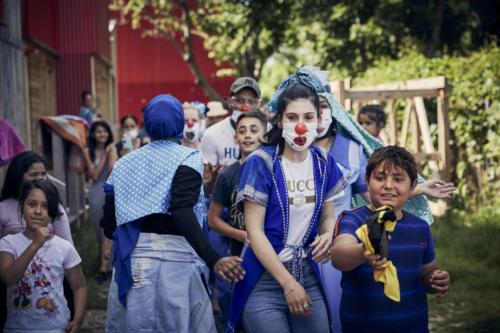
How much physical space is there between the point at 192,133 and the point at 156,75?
2321cm

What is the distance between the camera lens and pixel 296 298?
3727 millimetres

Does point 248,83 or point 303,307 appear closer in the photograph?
point 303,307

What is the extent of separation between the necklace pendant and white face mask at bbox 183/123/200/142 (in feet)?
11.7

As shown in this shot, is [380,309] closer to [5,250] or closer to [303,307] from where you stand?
[303,307]

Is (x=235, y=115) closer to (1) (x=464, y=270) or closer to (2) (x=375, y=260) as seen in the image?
(1) (x=464, y=270)

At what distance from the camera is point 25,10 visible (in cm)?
1330

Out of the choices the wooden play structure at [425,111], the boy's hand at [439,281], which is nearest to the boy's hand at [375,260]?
the boy's hand at [439,281]

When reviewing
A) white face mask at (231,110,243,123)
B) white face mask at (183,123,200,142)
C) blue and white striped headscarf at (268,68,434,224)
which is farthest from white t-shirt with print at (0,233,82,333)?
white face mask at (183,123,200,142)

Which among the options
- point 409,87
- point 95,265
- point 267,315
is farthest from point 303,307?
point 409,87

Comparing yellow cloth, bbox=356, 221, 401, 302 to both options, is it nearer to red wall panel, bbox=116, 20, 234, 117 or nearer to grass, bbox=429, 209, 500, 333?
grass, bbox=429, 209, 500, 333

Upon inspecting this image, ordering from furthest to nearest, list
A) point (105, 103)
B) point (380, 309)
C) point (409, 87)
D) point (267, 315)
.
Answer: point (105, 103) < point (409, 87) < point (267, 315) < point (380, 309)

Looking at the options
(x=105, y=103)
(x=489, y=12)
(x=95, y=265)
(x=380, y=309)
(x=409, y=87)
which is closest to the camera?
(x=380, y=309)

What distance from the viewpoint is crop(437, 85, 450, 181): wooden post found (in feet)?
39.5

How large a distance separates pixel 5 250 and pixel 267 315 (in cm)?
159
